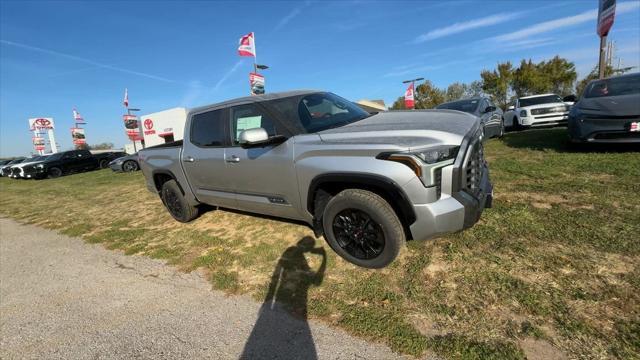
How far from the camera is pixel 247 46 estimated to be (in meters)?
13.2

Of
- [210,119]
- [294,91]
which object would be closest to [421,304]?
[294,91]

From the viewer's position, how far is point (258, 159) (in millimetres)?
3689

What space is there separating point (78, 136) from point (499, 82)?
4992 cm

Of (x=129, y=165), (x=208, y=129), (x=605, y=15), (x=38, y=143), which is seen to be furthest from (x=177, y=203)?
(x=38, y=143)

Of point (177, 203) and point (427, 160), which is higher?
point (427, 160)

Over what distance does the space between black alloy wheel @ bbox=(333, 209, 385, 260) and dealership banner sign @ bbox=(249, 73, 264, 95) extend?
35.9 feet

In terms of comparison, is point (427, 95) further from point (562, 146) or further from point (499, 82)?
point (562, 146)

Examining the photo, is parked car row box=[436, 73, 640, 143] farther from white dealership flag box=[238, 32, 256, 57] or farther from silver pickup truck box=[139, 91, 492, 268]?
white dealership flag box=[238, 32, 256, 57]

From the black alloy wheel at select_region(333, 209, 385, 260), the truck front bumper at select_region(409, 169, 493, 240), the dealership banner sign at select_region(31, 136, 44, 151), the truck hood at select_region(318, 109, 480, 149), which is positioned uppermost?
the dealership banner sign at select_region(31, 136, 44, 151)

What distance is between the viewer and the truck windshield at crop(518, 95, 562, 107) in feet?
38.3

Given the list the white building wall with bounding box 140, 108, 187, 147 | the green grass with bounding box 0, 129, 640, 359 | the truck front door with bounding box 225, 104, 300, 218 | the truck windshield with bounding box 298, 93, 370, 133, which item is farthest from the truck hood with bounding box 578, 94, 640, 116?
the white building wall with bounding box 140, 108, 187, 147

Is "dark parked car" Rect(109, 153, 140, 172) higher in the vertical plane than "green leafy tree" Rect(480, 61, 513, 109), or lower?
lower

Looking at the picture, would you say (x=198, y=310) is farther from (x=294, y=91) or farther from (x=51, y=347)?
(x=294, y=91)

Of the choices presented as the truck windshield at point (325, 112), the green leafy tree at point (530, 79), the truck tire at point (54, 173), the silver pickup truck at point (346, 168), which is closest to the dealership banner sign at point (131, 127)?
the truck tire at point (54, 173)
